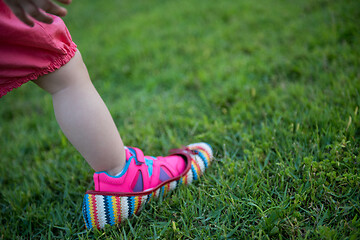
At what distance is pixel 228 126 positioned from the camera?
1.69 m

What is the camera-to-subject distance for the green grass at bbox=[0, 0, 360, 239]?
1.11 meters

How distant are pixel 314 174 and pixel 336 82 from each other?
0.96m

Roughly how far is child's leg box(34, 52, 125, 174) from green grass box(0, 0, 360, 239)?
0.39 metres

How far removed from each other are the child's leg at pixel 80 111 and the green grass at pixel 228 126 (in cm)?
39

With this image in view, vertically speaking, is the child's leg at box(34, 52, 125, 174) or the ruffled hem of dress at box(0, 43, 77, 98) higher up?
the ruffled hem of dress at box(0, 43, 77, 98)

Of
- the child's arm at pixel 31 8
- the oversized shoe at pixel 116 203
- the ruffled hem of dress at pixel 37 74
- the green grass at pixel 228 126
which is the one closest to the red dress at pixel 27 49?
the ruffled hem of dress at pixel 37 74

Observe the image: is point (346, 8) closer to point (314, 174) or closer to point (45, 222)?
point (314, 174)

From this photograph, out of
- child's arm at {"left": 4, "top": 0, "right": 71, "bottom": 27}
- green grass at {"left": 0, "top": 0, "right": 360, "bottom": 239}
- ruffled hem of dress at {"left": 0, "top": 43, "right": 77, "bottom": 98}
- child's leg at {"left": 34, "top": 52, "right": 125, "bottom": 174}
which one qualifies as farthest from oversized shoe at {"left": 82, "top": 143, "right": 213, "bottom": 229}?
child's arm at {"left": 4, "top": 0, "right": 71, "bottom": 27}

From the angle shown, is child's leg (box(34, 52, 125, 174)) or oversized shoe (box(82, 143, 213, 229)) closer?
child's leg (box(34, 52, 125, 174))

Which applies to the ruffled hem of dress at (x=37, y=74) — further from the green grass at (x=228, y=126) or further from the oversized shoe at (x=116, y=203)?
the green grass at (x=228, y=126)

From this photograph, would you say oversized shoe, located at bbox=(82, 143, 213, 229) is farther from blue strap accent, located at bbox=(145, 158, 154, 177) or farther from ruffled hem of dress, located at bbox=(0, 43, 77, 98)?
ruffled hem of dress, located at bbox=(0, 43, 77, 98)

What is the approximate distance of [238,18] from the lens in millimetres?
3484

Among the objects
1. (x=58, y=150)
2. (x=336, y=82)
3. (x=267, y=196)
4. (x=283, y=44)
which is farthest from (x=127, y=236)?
(x=283, y=44)

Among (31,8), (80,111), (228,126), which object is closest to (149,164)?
(80,111)
